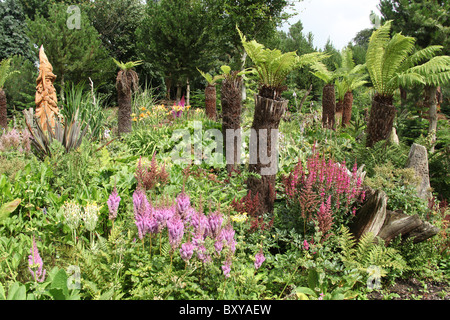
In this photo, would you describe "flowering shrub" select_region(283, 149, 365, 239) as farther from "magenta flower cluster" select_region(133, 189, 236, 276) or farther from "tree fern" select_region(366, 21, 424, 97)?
"tree fern" select_region(366, 21, 424, 97)

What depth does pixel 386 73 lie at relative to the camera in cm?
573

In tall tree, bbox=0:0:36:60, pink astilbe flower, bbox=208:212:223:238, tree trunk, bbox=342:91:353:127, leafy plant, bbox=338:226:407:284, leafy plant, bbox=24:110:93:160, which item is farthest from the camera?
tall tree, bbox=0:0:36:60

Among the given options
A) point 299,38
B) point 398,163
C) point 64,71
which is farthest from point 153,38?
point 398,163

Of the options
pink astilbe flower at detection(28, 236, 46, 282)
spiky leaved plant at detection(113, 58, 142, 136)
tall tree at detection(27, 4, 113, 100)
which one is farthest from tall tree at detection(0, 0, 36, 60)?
pink astilbe flower at detection(28, 236, 46, 282)

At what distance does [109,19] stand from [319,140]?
728 inches

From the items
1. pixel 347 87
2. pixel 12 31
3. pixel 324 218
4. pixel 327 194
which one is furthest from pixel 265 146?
pixel 12 31

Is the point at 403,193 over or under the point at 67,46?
under

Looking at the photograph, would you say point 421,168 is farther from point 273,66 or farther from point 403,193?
point 273,66

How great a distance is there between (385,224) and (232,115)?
263 cm

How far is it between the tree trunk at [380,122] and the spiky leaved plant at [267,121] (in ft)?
7.97

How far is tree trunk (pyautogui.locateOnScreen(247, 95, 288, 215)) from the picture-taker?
3211 mm

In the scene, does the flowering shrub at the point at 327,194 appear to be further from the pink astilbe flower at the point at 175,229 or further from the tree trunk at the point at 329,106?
the tree trunk at the point at 329,106

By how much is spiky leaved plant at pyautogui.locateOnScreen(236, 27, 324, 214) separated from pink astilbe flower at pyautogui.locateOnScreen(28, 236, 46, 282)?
1.93 meters

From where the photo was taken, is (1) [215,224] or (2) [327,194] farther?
(2) [327,194]
